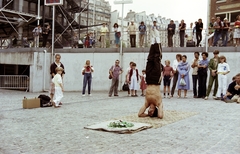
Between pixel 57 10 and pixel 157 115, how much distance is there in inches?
1044

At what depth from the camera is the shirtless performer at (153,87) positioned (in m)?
8.99

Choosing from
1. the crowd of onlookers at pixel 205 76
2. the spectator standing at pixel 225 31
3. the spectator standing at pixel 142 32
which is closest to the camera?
the crowd of onlookers at pixel 205 76

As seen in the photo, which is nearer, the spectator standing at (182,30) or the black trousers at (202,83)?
the black trousers at (202,83)

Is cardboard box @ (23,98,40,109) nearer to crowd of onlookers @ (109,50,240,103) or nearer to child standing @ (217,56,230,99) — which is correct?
crowd of onlookers @ (109,50,240,103)

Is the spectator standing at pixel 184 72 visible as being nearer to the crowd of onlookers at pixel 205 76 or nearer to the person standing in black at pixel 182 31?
the crowd of onlookers at pixel 205 76

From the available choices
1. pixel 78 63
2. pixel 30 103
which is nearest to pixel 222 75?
pixel 30 103

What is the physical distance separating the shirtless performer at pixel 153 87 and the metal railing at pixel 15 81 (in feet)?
48.1

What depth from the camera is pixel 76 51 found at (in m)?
22.8

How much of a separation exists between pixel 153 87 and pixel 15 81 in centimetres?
1559

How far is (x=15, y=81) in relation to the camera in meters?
22.5

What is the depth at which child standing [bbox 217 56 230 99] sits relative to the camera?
13688 mm

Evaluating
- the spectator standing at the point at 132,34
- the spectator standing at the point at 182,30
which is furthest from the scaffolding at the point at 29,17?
the spectator standing at the point at 182,30

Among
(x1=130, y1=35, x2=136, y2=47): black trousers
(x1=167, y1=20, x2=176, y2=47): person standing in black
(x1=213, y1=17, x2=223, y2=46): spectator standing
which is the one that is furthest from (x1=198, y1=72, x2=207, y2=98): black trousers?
(x1=130, y1=35, x2=136, y2=47): black trousers

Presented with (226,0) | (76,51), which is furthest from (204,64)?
(226,0)
